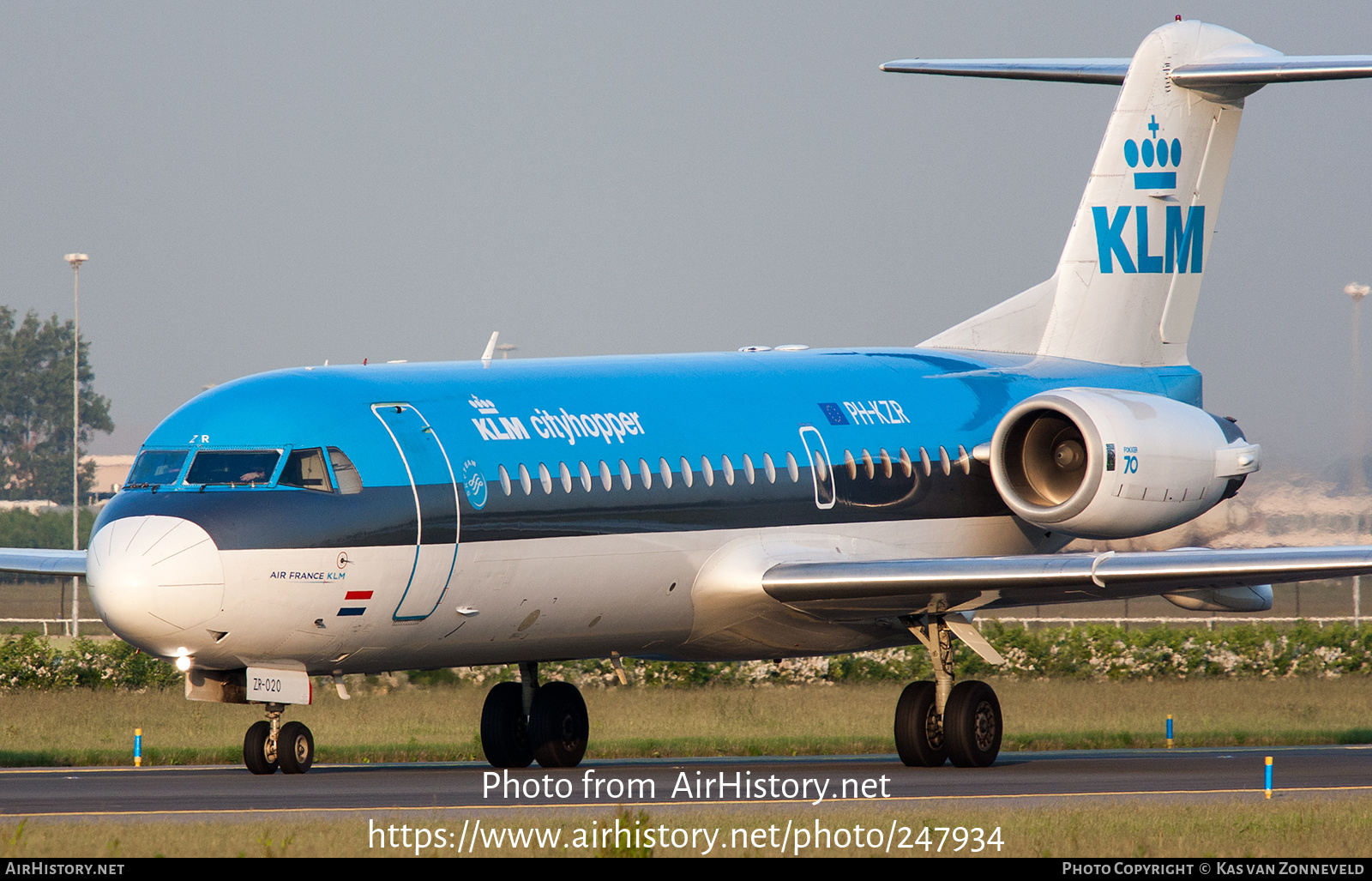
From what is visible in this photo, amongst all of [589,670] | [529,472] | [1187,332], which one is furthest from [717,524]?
[589,670]

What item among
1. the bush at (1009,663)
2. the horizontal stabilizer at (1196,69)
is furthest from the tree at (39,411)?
the horizontal stabilizer at (1196,69)

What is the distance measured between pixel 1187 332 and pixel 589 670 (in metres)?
12.9

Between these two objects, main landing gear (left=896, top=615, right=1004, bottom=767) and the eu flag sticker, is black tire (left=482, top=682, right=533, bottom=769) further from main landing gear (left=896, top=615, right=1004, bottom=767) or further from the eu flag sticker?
the eu flag sticker

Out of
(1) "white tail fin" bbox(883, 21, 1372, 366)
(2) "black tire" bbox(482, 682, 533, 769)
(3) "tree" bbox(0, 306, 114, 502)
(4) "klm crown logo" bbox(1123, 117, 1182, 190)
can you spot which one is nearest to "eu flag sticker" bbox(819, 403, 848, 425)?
(1) "white tail fin" bbox(883, 21, 1372, 366)

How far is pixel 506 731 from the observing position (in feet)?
76.1

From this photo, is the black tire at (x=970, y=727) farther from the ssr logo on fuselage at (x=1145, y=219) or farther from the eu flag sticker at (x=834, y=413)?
the ssr logo on fuselage at (x=1145, y=219)

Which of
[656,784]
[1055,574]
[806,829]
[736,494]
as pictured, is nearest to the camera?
[806,829]

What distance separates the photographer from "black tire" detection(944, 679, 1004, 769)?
2262 cm

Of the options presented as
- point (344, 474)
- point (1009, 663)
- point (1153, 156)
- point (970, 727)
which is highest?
point (1153, 156)

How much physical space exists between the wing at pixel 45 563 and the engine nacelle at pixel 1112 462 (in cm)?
1058

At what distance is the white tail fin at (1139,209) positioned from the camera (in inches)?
1064

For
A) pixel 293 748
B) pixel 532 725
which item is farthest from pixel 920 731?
pixel 293 748

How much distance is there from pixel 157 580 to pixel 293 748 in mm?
2907

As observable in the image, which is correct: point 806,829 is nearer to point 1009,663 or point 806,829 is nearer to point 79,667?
point 1009,663
